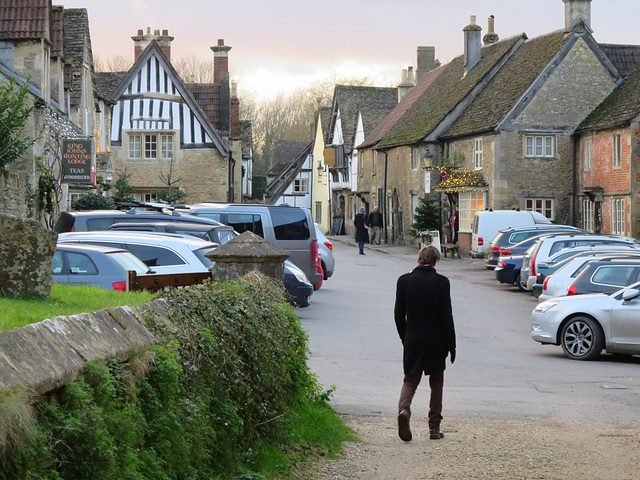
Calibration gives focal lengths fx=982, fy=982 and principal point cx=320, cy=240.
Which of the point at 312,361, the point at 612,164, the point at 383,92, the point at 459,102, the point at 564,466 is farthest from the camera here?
the point at 383,92

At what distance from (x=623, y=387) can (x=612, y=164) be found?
26.3 meters

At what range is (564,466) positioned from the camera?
8.39 metres

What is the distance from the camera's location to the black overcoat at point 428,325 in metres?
9.27

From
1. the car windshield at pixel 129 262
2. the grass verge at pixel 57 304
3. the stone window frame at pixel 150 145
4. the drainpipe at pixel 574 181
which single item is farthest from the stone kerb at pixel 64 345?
the stone window frame at pixel 150 145

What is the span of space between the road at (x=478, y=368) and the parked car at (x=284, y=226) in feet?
3.73

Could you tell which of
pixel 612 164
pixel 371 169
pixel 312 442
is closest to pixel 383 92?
pixel 371 169

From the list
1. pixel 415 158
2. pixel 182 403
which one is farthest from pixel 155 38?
pixel 182 403

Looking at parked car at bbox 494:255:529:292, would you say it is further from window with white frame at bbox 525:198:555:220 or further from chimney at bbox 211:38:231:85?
chimney at bbox 211:38:231:85

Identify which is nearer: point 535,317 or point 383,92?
point 535,317

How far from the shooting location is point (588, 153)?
40406mm

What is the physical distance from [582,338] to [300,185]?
62425 mm

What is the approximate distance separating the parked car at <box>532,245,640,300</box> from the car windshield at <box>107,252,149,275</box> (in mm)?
9371

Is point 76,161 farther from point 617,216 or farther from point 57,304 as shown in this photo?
point 617,216

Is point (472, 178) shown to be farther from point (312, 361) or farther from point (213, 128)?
point (312, 361)
